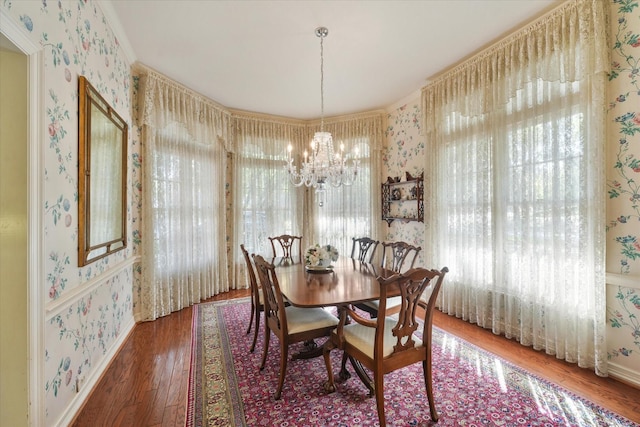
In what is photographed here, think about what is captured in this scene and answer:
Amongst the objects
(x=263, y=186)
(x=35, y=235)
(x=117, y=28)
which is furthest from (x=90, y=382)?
(x=263, y=186)

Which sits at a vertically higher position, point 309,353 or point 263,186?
point 263,186

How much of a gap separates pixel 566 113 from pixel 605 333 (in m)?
1.74

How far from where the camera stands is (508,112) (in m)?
2.66

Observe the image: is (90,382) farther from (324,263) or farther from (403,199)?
(403,199)

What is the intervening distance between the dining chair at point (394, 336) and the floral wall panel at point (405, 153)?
218cm

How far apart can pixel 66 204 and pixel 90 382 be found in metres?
1.33

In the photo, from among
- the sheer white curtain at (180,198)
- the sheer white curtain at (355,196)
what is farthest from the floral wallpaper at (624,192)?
the sheer white curtain at (180,198)

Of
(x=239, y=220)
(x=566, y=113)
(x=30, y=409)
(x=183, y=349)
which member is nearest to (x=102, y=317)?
(x=183, y=349)

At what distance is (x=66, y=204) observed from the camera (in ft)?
5.58

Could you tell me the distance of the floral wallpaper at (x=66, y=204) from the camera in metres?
1.48

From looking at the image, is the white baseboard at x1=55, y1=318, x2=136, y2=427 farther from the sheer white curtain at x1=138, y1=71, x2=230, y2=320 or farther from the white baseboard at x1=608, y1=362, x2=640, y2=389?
the white baseboard at x1=608, y1=362, x2=640, y2=389

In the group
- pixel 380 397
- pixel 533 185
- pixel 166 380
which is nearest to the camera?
pixel 380 397

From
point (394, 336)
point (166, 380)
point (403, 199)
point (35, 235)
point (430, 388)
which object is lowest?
point (166, 380)

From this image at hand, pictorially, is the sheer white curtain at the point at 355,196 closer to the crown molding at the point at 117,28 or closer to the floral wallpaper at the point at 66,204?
the crown molding at the point at 117,28
